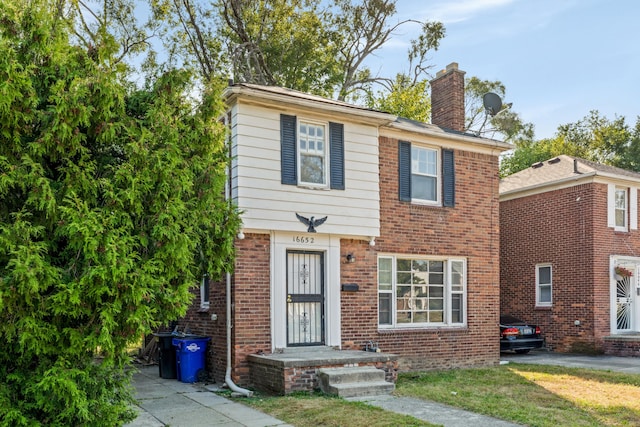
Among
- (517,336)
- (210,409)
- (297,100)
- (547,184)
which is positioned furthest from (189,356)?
(547,184)

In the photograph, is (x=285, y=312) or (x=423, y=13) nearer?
(x=285, y=312)

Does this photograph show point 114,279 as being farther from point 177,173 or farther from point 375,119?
point 375,119

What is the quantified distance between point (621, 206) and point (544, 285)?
326cm

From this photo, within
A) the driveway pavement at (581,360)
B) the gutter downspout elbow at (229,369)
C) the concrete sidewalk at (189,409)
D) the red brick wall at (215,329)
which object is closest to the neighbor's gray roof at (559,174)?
the driveway pavement at (581,360)

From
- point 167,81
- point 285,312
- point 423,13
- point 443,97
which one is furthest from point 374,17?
point 167,81

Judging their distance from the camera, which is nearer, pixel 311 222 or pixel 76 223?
pixel 76 223

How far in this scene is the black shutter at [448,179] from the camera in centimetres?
1285

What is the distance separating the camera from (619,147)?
3291 cm

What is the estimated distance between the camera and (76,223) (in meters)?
5.66

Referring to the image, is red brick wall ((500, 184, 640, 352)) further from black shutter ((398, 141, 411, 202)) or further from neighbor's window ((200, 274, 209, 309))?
neighbor's window ((200, 274, 209, 309))

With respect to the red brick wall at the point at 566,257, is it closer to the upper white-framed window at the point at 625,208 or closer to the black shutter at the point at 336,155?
the upper white-framed window at the point at 625,208

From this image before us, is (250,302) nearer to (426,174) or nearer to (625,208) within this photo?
(426,174)

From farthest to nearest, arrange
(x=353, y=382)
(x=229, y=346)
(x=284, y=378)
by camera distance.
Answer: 1. (x=229, y=346)
2. (x=353, y=382)
3. (x=284, y=378)

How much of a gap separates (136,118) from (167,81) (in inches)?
22.9
